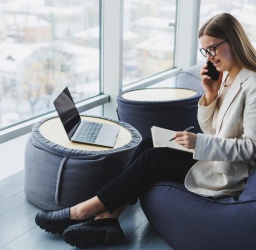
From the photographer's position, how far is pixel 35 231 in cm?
289

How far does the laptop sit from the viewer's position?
122 inches

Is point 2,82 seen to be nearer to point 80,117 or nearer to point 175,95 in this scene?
point 80,117

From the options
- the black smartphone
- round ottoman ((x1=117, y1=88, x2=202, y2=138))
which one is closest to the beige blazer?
the black smartphone

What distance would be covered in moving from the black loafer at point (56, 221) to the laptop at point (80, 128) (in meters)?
0.53

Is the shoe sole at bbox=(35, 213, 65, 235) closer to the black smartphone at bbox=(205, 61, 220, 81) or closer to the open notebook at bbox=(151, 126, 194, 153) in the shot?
the open notebook at bbox=(151, 126, 194, 153)

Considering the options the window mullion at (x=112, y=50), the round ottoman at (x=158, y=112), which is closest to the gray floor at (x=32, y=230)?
the round ottoman at (x=158, y=112)

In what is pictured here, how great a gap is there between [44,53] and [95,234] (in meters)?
1.77

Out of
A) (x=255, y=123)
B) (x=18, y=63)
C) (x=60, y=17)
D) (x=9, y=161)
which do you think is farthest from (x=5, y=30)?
(x=255, y=123)

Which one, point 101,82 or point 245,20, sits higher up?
point 245,20

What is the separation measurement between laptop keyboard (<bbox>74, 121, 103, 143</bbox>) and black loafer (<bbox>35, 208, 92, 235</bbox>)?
53 centimetres

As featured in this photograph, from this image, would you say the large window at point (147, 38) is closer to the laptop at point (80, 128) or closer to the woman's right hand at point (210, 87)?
the laptop at point (80, 128)

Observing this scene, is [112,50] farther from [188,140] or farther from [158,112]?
[188,140]

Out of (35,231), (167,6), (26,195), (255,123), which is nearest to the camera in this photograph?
(255,123)

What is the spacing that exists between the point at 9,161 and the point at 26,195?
1.89 ft
